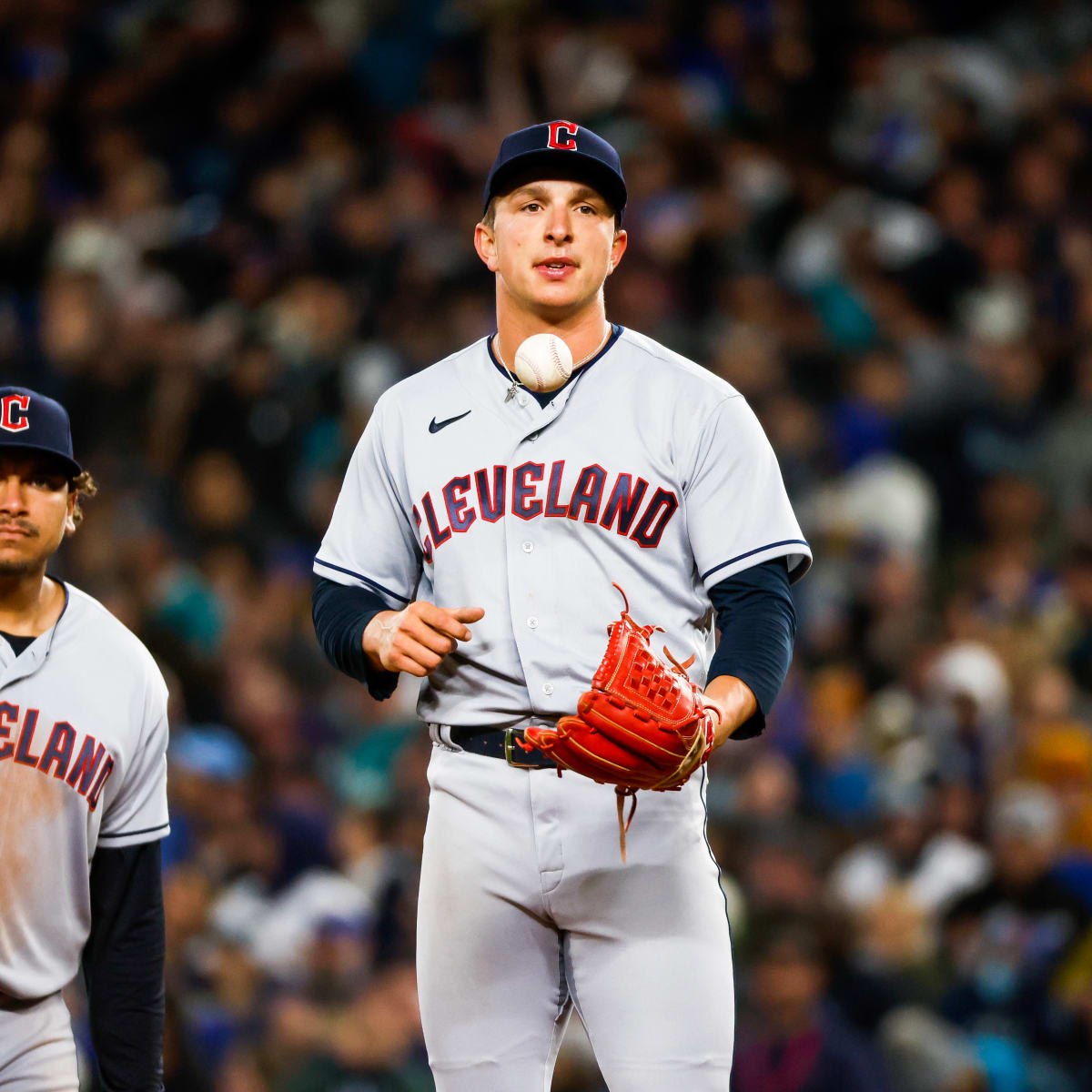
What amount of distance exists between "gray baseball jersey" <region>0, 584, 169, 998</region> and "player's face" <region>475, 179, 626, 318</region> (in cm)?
85

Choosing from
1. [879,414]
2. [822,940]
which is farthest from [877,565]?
[822,940]

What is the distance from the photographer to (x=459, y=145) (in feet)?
26.5

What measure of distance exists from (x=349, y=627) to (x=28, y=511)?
0.52m

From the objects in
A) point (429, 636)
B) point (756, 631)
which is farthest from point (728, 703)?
point (429, 636)

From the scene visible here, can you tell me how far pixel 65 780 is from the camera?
250 cm

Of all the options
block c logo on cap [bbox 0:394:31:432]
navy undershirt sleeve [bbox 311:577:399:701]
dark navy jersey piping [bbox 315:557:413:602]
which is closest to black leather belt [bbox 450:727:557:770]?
navy undershirt sleeve [bbox 311:577:399:701]

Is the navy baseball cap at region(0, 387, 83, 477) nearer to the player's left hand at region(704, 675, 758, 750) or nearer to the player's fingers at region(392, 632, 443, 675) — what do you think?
the player's fingers at region(392, 632, 443, 675)

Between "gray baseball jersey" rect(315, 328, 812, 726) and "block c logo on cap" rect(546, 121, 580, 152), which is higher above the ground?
"block c logo on cap" rect(546, 121, 580, 152)

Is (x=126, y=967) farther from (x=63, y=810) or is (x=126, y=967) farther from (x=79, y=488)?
(x=79, y=488)

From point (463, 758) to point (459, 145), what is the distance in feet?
19.8

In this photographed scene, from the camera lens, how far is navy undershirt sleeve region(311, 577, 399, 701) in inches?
96.9

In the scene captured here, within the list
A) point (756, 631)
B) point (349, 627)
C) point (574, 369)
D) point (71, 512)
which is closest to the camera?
point (756, 631)

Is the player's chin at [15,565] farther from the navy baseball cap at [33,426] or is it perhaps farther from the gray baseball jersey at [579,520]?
the gray baseball jersey at [579,520]

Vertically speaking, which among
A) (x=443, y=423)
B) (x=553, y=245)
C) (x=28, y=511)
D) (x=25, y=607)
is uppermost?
(x=553, y=245)
